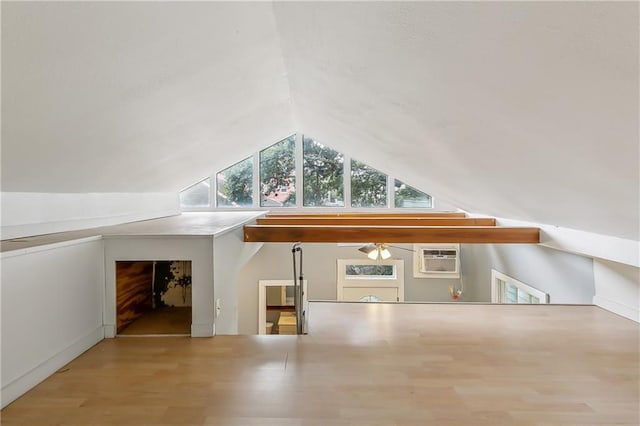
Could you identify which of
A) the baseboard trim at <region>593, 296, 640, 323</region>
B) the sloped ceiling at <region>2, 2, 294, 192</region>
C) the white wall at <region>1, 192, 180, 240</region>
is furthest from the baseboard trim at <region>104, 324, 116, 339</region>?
the baseboard trim at <region>593, 296, 640, 323</region>

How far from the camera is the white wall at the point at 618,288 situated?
300 centimetres

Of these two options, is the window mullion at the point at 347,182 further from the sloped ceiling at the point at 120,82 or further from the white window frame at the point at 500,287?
Answer: the sloped ceiling at the point at 120,82

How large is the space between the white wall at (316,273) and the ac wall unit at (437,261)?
0.38 feet

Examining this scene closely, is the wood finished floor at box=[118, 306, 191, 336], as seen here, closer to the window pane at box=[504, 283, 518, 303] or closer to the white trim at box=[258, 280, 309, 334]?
the white trim at box=[258, 280, 309, 334]

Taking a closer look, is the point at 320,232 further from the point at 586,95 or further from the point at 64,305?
the point at 586,95

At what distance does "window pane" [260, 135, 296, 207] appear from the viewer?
21.3ft

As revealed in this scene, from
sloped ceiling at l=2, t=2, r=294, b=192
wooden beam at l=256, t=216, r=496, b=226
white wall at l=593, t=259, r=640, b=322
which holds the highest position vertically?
sloped ceiling at l=2, t=2, r=294, b=192

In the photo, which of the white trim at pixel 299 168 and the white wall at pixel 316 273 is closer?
the white wall at pixel 316 273

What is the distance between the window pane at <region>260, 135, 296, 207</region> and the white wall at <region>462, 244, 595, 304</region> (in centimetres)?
338

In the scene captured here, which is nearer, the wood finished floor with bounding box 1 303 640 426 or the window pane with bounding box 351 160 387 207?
the wood finished floor with bounding box 1 303 640 426

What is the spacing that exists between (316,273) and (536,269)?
10.7 feet

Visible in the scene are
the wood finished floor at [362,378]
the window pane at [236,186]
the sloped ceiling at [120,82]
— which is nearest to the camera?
the sloped ceiling at [120,82]

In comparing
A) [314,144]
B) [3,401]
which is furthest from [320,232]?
[314,144]

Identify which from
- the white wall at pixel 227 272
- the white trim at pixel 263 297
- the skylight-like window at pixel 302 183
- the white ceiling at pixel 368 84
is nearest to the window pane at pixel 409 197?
the skylight-like window at pixel 302 183
